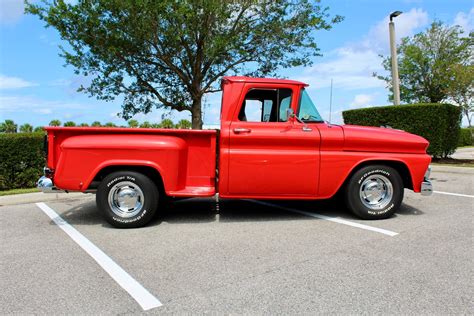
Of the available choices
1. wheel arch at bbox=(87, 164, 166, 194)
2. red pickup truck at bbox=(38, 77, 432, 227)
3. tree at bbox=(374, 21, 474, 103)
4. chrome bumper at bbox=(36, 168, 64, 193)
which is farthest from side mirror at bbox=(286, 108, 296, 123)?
tree at bbox=(374, 21, 474, 103)

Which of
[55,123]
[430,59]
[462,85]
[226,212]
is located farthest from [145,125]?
[430,59]

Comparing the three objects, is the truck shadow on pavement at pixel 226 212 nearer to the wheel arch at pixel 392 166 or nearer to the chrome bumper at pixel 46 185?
the wheel arch at pixel 392 166

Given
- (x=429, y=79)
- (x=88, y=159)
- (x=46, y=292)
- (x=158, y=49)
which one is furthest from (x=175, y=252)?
(x=429, y=79)

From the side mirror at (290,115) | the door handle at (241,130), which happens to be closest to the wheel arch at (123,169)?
the door handle at (241,130)

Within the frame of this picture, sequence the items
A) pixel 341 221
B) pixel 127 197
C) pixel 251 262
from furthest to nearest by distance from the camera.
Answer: pixel 341 221, pixel 127 197, pixel 251 262

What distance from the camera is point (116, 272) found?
10.6 feet

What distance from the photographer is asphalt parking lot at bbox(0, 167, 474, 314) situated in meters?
2.61

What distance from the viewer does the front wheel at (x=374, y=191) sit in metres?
4.86

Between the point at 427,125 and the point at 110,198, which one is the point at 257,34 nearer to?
the point at 427,125

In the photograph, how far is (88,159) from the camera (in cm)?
448

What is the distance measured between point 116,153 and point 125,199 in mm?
653

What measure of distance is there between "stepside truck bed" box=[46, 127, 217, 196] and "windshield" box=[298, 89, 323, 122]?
1328 millimetres

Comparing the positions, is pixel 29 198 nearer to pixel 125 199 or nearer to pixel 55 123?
pixel 125 199

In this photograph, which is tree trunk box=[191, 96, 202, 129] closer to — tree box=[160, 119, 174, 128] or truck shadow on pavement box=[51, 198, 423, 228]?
tree box=[160, 119, 174, 128]
